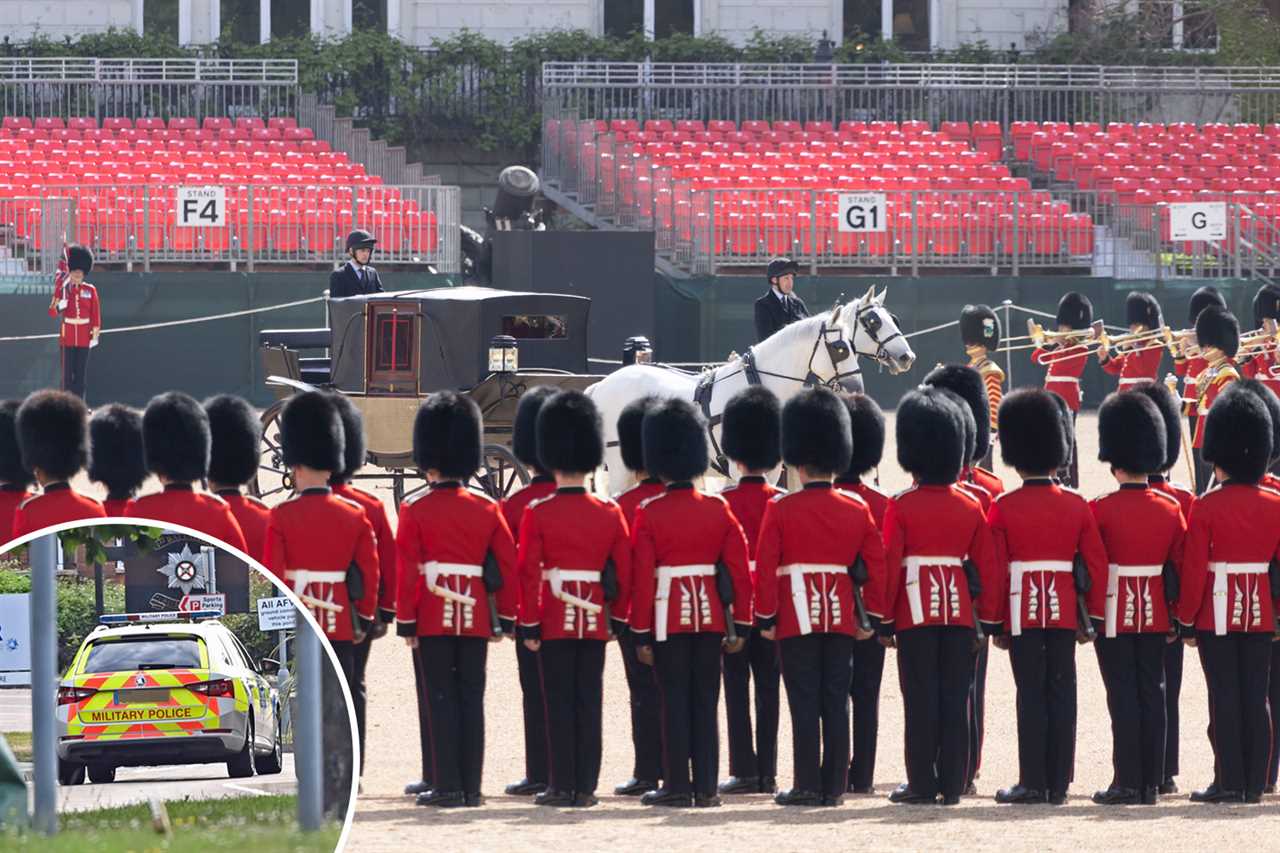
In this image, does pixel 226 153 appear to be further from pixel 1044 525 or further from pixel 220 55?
pixel 1044 525

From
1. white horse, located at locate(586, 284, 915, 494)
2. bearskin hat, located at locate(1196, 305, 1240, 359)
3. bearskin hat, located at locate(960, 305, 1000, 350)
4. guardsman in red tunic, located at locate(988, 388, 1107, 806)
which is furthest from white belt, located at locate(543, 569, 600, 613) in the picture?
bearskin hat, located at locate(960, 305, 1000, 350)

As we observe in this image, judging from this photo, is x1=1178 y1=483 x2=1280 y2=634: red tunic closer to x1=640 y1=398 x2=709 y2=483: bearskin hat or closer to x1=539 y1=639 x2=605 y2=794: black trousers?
x1=640 y1=398 x2=709 y2=483: bearskin hat

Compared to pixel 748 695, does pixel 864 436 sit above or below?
above

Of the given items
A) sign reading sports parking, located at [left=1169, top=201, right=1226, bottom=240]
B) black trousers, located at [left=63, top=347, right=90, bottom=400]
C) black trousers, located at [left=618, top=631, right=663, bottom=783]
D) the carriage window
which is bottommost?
black trousers, located at [left=618, top=631, right=663, bottom=783]

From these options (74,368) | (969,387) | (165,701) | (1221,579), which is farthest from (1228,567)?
(74,368)

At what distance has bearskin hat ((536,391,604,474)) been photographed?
7.34 m

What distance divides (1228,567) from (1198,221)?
15154mm

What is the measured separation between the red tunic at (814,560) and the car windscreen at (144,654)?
301cm

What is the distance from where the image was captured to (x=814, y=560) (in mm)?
7027

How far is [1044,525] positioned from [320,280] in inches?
560

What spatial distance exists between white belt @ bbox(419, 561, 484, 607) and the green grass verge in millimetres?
A: 2788

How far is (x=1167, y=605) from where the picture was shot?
7.29 m

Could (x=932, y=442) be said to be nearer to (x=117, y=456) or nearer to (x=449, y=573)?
(x=449, y=573)

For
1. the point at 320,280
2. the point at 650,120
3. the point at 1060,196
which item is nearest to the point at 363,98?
the point at 650,120
